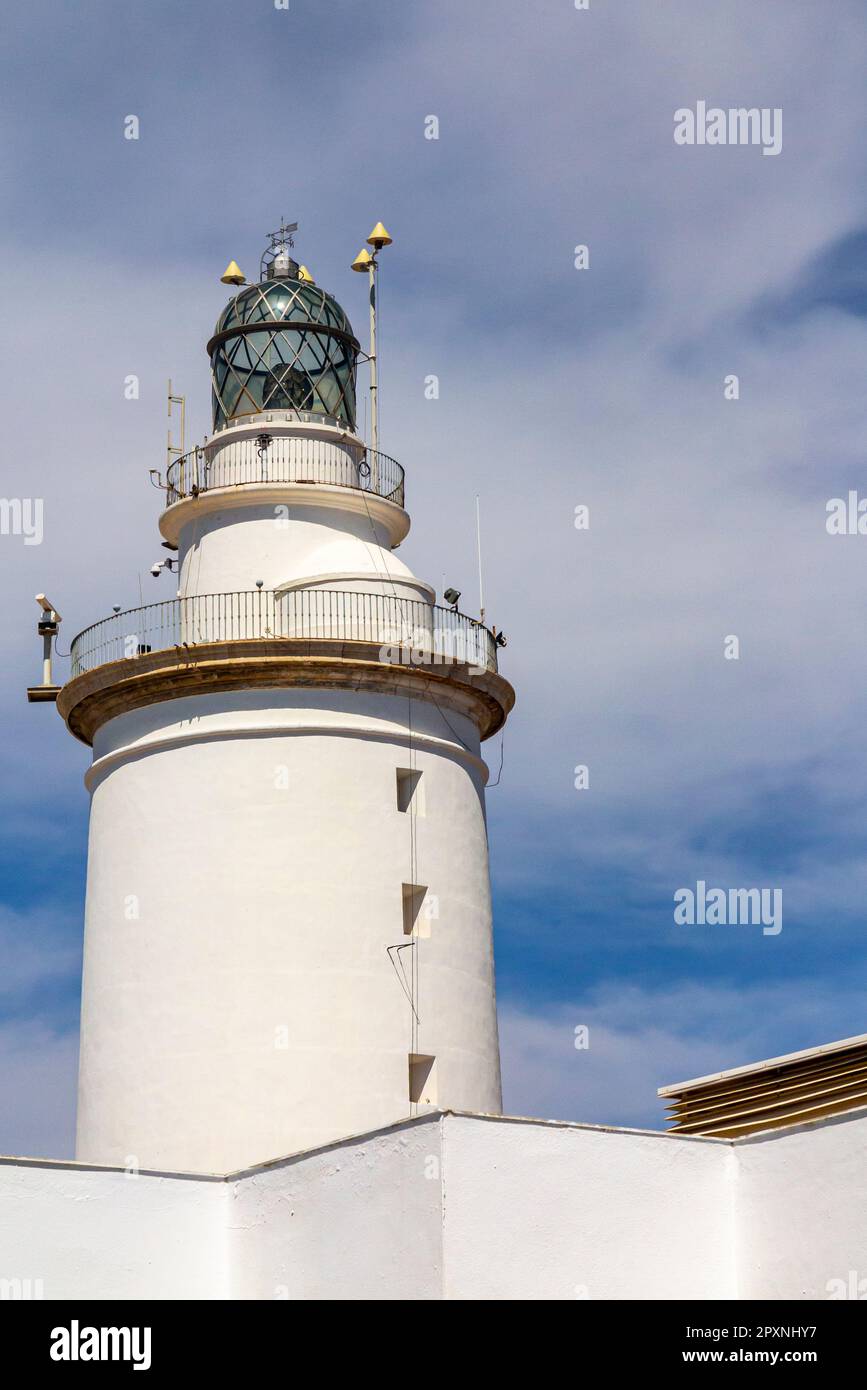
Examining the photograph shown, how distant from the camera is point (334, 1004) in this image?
26172 millimetres

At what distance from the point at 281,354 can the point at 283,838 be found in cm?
747

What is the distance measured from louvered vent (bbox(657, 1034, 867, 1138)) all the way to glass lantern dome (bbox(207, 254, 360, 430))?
1081 cm

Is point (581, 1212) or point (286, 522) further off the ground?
point (286, 522)

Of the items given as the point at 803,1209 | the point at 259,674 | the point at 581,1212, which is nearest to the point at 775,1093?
the point at 803,1209

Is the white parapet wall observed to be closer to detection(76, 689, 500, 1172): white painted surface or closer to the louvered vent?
the louvered vent

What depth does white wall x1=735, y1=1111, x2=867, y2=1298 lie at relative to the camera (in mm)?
21516

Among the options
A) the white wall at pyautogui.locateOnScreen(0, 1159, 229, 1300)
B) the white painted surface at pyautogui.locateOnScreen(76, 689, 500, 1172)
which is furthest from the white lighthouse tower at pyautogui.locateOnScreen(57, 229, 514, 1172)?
the white wall at pyautogui.locateOnScreen(0, 1159, 229, 1300)

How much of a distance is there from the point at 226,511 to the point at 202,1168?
890cm

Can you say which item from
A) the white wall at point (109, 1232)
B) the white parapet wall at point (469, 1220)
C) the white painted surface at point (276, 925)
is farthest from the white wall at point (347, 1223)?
the white painted surface at point (276, 925)

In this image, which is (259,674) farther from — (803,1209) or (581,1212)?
(803,1209)

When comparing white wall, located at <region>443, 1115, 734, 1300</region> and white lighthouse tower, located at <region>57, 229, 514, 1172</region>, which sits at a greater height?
white lighthouse tower, located at <region>57, 229, 514, 1172</region>

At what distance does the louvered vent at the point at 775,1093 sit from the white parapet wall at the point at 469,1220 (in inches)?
27.8

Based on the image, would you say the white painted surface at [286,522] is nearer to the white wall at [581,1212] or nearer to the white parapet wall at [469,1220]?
the white parapet wall at [469,1220]

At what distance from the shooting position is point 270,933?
26.2 m
